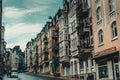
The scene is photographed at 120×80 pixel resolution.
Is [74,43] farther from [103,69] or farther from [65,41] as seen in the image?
[103,69]

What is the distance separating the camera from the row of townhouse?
35.2 m

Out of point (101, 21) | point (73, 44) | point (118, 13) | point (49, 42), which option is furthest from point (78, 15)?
point (49, 42)

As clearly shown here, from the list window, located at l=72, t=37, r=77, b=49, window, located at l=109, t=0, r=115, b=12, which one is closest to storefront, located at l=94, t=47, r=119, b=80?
window, located at l=109, t=0, r=115, b=12

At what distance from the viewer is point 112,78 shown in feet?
116

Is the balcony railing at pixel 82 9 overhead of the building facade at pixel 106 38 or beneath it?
overhead

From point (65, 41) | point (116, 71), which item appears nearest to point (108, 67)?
point (116, 71)

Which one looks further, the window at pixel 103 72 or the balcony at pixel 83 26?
the balcony at pixel 83 26

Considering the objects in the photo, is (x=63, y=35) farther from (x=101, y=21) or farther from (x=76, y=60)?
(x=101, y=21)

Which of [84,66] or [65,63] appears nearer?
[84,66]

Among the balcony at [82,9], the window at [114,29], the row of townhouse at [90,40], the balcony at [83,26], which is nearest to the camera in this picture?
the window at [114,29]

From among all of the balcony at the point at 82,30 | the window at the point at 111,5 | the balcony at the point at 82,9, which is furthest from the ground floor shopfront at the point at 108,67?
the balcony at the point at 82,9

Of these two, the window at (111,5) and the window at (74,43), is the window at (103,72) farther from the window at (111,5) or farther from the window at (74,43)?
the window at (74,43)

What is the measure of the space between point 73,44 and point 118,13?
76.0 ft

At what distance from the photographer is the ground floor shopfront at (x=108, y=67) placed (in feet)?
113
